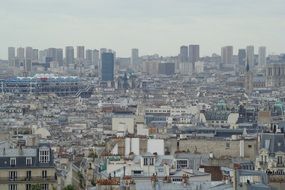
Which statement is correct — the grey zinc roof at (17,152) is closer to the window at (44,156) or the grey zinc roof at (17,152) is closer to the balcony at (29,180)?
the window at (44,156)

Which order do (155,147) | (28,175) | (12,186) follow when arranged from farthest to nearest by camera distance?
1. (155,147)
2. (28,175)
3. (12,186)

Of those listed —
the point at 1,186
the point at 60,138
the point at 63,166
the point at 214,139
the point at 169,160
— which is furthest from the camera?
the point at 60,138

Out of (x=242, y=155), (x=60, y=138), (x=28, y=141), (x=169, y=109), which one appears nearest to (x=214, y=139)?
(x=242, y=155)

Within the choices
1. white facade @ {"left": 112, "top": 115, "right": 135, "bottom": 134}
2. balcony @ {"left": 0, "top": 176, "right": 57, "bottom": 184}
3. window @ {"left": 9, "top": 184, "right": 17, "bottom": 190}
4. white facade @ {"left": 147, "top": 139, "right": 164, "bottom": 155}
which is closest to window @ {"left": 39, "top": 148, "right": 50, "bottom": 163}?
balcony @ {"left": 0, "top": 176, "right": 57, "bottom": 184}

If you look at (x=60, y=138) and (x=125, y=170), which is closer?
(x=125, y=170)

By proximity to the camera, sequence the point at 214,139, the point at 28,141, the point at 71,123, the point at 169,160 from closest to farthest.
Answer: the point at 169,160
the point at 28,141
the point at 214,139
the point at 71,123

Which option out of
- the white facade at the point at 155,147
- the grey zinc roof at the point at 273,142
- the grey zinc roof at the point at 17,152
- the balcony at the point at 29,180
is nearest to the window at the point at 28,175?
the balcony at the point at 29,180

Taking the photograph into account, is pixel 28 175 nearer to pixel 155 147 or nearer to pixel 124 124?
pixel 155 147

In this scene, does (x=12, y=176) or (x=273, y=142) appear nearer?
(x=12, y=176)

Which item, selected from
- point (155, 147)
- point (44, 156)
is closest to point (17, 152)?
point (44, 156)

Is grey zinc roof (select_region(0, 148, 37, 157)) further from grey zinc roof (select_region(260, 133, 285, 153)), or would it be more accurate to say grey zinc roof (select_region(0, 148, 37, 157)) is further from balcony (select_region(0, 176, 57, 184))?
grey zinc roof (select_region(260, 133, 285, 153))

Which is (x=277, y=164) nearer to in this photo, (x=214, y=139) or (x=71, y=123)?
(x=214, y=139)
